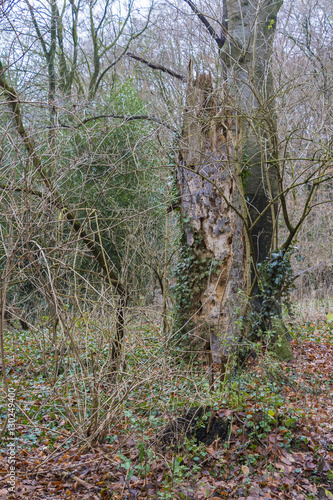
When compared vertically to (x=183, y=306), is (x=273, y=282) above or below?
above

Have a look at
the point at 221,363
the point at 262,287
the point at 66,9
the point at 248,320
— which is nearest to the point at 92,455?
the point at 221,363

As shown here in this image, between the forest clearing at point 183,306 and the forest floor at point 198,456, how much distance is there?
0.02 m

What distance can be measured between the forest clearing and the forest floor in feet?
0.06

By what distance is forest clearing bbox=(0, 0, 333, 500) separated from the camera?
11.1 ft

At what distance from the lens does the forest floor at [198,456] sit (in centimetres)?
322

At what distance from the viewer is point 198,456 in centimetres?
374

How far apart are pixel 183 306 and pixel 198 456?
285cm

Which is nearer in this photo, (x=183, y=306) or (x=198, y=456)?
(x=198, y=456)

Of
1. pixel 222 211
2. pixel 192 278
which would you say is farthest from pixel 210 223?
pixel 192 278

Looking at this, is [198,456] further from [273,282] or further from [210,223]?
[210,223]

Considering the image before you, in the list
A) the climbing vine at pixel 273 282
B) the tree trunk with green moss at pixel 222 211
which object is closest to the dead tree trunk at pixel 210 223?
the tree trunk with green moss at pixel 222 211

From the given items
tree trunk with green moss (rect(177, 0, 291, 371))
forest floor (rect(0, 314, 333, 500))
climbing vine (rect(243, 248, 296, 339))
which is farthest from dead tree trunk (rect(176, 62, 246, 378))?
forest floor (rect(0, 314, 333, 500))

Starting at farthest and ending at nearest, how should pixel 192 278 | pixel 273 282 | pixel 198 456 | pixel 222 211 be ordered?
1. pixel 192 278
2. pixel 222 211
3. pixel 273 282
4. pixel 198 456

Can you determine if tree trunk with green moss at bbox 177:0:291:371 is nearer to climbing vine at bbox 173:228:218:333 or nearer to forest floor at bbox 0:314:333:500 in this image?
climbing vine at bbox 173:228:218:333
